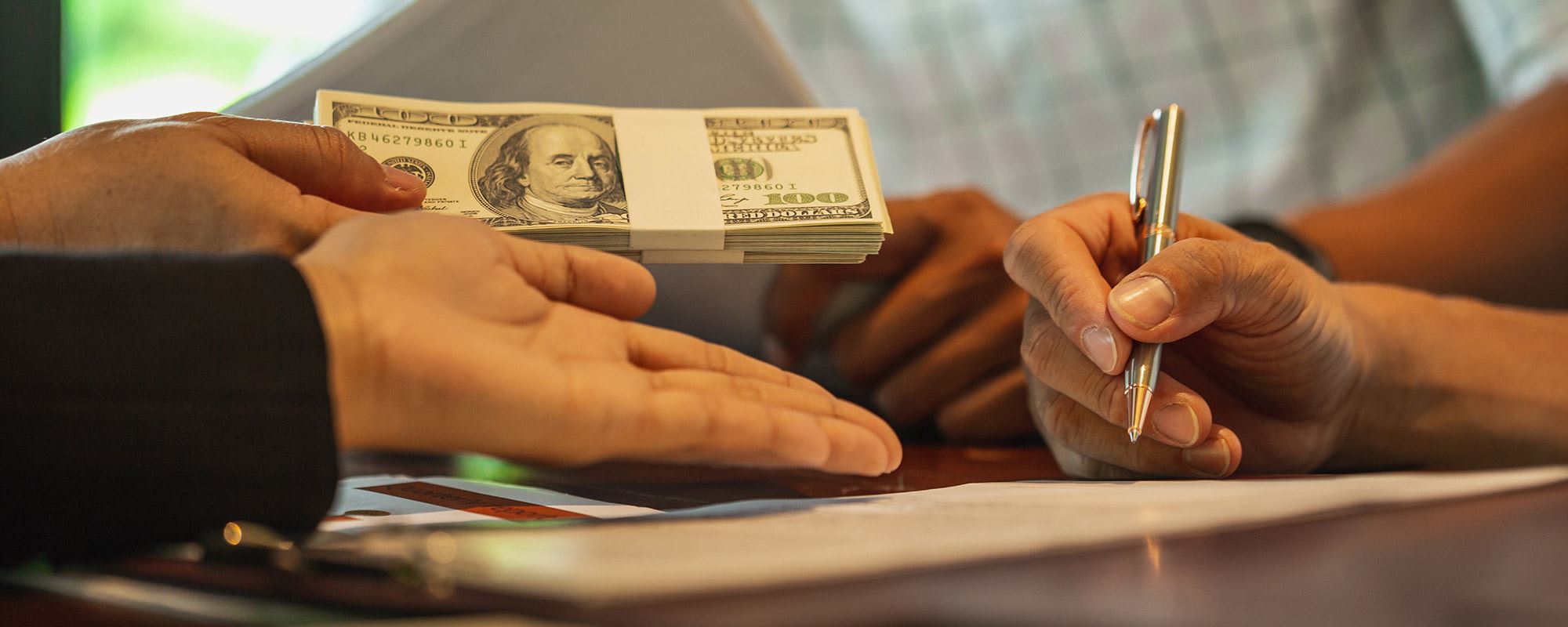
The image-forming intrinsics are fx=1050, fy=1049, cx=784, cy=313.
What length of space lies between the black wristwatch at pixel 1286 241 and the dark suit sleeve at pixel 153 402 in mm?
946

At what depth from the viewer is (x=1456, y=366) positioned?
2.95ft

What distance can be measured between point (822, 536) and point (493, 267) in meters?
0.23

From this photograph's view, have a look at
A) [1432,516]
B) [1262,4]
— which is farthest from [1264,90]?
[1432,516]

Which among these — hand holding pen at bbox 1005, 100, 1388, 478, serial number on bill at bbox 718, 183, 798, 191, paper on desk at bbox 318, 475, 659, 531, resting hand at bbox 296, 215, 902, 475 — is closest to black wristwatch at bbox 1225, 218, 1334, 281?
hand holding pen at bbox 1005, 100, 1388, 478

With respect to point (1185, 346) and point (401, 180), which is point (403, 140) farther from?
point (1185, 346)

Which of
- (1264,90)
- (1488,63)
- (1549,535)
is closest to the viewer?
(1549,535)

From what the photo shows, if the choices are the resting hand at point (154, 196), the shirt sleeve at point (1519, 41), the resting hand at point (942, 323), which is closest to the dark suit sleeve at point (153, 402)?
the resting hand at point (154, 196)

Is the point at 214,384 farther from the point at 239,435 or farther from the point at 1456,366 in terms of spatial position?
the point at 1456,366

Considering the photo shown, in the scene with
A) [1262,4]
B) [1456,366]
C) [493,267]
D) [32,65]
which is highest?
[1262,4]

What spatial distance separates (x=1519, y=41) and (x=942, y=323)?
1.55 meters

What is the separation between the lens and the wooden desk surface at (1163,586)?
1.06 ft

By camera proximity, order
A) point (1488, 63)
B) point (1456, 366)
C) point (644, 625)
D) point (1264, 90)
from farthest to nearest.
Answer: point (1264, 90) → point (1488, 63) → point (1456, 366) → point (644, 625)

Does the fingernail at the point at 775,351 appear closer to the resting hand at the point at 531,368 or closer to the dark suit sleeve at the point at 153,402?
the resting hand at the point at 531,368

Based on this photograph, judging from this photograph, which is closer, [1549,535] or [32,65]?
[1549,535]
